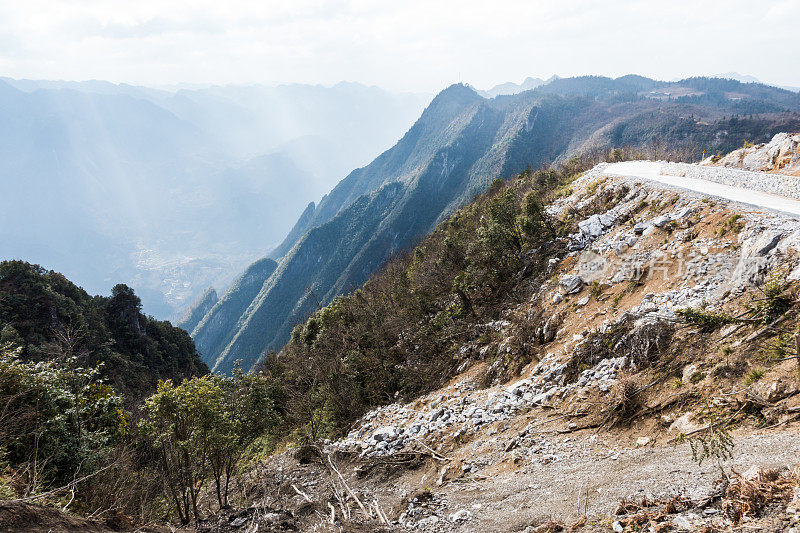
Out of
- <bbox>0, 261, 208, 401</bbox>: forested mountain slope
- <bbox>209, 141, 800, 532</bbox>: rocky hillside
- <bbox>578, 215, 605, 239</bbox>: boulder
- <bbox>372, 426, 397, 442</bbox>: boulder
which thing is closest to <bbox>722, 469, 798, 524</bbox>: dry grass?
<bbox>209, 141, 800, 532</bbox>: rocky hillside

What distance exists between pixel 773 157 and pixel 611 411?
23660 millimetres

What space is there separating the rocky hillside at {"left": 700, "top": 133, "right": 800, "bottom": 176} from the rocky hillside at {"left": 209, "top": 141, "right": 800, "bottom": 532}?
13.0 feet

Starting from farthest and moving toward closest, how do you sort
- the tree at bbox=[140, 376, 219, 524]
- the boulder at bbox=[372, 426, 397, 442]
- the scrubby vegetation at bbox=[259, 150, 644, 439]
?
1. the scrubby vegetation at bbox=[259, 150, 644, 439]
2. the boulder at bbox=[372, 426, 397, 442]
3. the tree at bbox=[140, 376, 219, 524]

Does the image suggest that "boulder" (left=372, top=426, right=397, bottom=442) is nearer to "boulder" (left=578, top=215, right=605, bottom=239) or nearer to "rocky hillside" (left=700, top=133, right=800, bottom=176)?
"boulder" (left=578, top=215, right=605, bottom=239)

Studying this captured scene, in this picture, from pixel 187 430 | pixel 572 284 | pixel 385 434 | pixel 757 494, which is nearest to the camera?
pixel 757 494

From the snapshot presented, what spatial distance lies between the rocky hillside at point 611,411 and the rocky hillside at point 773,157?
396cm

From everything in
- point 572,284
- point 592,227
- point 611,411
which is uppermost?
point 592,227

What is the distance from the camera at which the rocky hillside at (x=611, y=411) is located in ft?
21.0

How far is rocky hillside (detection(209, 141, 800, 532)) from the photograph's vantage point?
252 inches

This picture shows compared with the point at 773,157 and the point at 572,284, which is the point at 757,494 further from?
the point at 773,157

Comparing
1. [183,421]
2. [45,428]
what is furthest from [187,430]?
[45,428]

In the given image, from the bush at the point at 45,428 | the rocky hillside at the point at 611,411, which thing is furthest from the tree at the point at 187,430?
the rocky hillside at the point at 611,411

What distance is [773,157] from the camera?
21.8 meters

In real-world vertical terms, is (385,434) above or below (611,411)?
below
